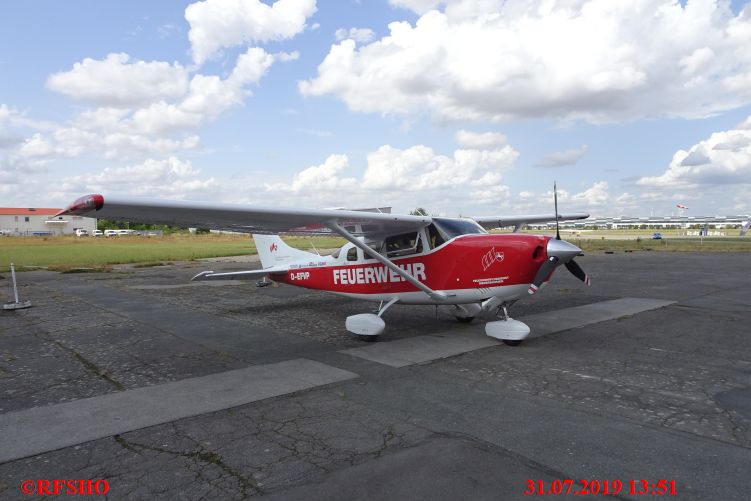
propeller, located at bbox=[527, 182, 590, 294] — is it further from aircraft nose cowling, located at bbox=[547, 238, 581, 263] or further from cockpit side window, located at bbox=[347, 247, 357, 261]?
cockpit side window, located at bbox=[347, 247, 357, 261]

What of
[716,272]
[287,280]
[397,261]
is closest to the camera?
[397,261]

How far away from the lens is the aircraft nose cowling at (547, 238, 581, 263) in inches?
284

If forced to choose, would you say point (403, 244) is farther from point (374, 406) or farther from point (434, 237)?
point (374, 406)

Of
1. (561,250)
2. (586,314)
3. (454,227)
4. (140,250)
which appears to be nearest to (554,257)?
(561,250)

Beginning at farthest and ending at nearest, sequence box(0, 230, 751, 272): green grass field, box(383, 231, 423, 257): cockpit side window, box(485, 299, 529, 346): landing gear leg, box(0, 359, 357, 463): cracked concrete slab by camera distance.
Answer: box(0, 230, 751, 272): green grass field → box(383, 231, 423, 257): cockpit side window → box(485, 299, 529, 346): landing gear leg → box(0, 359, 357, 463): cracked concrete slab

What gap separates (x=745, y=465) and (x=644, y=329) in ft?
20.1

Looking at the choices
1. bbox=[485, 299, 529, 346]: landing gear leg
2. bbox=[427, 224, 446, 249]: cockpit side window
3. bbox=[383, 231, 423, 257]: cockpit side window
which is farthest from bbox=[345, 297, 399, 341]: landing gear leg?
bbox=[485, 299, 529, 346]: landing gear leg

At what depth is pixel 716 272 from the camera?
20.7 meters

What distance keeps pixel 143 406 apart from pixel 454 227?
591 centimetres

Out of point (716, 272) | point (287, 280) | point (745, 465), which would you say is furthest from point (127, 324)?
point (716, 272)

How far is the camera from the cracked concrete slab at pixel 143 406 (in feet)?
14.4

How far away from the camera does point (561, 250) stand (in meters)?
7.27

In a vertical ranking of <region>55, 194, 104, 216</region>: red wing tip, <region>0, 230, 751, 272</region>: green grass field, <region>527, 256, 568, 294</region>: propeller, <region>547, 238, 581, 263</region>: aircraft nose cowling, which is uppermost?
<region>55, 194, 104, 216</region>: red wing tip

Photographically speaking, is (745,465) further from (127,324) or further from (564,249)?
(127,324)
